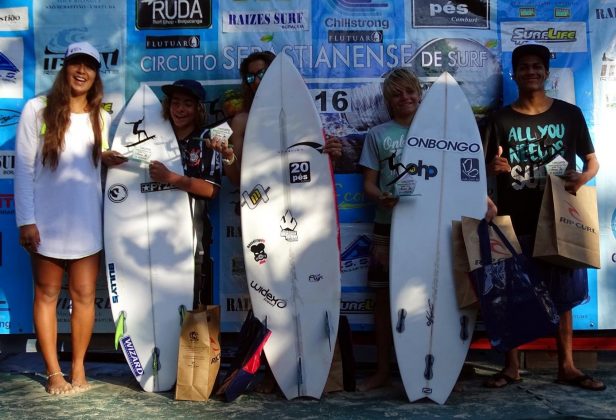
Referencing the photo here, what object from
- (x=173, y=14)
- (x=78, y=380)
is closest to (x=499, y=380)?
(x=78, y=380)

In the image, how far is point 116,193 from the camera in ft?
12.2

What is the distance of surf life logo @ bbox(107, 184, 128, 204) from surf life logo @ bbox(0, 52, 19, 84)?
0.99m

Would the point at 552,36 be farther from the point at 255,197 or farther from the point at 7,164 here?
the point at 7,164

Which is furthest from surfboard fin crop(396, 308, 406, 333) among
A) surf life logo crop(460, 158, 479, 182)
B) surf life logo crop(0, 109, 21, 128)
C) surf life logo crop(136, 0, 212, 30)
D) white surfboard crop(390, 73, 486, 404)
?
surf life logo crop(0, 109, 21, 128)

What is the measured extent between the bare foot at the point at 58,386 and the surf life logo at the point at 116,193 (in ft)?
3.18

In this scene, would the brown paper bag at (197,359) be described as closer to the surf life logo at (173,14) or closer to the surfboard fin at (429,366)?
the surfboard fin at (429,366)

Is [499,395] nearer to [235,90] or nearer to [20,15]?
[235,90]

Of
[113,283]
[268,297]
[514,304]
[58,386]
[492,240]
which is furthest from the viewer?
[113,283]

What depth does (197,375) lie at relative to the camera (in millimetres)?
3398

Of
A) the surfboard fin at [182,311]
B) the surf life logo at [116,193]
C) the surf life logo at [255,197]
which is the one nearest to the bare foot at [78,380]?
the surfboard fin at [182,311]

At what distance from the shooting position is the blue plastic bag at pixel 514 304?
10.5ft

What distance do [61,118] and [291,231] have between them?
1.33 m

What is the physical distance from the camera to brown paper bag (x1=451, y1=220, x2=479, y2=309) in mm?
3418

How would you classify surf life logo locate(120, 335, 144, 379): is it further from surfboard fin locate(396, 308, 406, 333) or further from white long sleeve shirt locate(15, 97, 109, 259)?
surfboard fin locate(396, 308, 406, 333)
